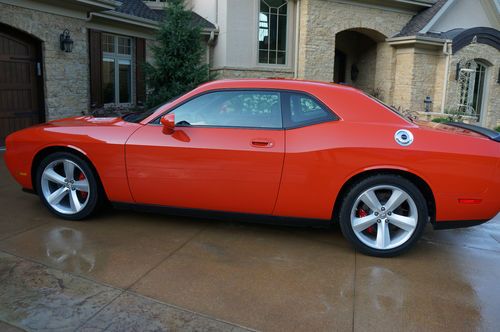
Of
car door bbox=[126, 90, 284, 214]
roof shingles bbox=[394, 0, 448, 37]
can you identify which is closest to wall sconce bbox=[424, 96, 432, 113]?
roof shingles bbox=[394, 0, 448, 37]

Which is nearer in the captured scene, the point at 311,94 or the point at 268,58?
the point at 311,94

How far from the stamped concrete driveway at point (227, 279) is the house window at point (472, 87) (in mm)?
13182

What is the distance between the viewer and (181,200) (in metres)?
4.47

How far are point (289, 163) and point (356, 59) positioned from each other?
15091 mm

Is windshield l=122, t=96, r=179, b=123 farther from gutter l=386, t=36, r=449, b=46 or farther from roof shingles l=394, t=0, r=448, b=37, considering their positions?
roof shingles l=394, t=0, r=448, b=37

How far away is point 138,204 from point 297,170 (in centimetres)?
170

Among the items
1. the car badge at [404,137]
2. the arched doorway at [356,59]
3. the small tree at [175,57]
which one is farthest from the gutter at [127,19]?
the car badge at [404,137]

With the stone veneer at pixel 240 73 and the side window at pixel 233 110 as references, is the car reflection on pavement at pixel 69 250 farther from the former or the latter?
the stone veneer at pixel 240 73

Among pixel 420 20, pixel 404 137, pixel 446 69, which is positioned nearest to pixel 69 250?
pixel 404 137

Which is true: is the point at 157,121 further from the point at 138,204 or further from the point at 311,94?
the point at 311,94

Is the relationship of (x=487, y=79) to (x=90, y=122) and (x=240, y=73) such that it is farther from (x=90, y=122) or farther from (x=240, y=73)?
(x=90, y=122)

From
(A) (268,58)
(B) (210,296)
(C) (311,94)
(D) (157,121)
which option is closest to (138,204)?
(D) (157,121)

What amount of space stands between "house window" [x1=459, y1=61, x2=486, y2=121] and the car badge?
1386cm

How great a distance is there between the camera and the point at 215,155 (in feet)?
Result: 14.0
